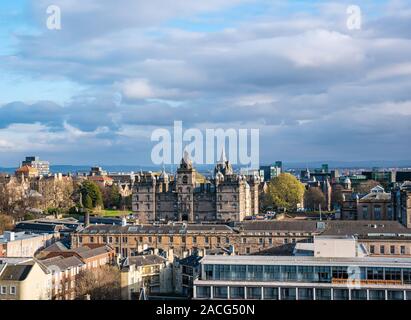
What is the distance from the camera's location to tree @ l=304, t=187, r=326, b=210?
51500mm

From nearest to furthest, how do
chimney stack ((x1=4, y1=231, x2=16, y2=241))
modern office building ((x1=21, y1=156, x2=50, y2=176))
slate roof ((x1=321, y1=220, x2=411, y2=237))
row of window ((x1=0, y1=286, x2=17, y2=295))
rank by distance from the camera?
row of window ((x1=0, y1=286, x2=17, y2=295)) < slate roof ((x1=321, y1=220, x2=411, y2=237)) < chimney stack ((x1=4, y1=231, x2=16, y2=241)) < modern office building ((x1=21, y1=156, x2=50, y2=176))

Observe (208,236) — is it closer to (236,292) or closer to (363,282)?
(236,292)

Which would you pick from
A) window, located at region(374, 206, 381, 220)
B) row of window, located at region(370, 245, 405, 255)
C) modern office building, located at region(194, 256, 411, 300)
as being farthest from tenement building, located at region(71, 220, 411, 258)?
modern office building, located at region(194, 256, 411, 300)

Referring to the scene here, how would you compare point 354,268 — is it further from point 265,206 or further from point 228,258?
point 265,206

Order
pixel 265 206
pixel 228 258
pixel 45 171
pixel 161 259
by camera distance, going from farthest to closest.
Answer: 1. pixel 45 171
2. pixel 265 206
3. pixel 161 259
4. pixel 228 258

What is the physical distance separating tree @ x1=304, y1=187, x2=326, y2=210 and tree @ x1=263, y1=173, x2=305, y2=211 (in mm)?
3518

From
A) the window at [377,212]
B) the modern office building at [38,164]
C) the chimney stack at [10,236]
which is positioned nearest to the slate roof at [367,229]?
the window at [377,212]

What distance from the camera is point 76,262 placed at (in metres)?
20.2

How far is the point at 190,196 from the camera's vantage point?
135ft

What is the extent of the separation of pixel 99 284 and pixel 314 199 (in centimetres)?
3654

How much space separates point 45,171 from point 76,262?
48.0 metres

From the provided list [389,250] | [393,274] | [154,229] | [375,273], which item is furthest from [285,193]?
[375,273]

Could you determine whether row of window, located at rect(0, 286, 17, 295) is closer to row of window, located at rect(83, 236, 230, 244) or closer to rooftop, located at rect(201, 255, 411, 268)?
rooftop, located at rect(201, 255, 411, 268)
